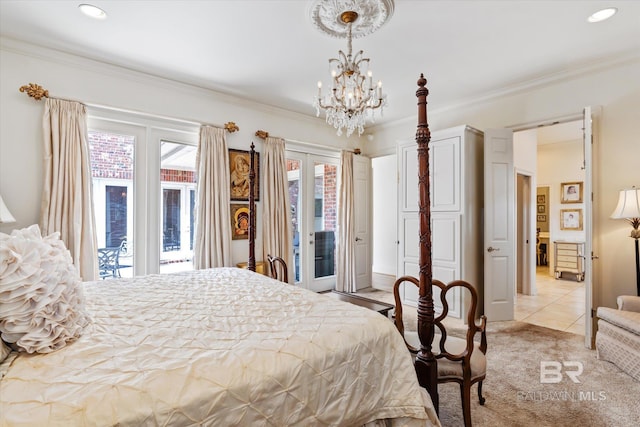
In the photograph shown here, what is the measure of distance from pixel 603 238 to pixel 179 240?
477 cm

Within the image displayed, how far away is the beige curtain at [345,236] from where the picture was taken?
17.5 feet

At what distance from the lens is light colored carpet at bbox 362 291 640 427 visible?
2035 mm

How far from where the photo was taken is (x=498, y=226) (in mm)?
3943

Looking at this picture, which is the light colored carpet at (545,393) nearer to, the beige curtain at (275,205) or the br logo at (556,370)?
the br logo at (556,370)

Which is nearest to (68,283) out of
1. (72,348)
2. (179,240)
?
(72,348)

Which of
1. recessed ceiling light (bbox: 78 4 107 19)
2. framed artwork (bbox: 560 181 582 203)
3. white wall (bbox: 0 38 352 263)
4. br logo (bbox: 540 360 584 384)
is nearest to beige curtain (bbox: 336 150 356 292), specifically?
white wall (bbox: 0 38 352 263)

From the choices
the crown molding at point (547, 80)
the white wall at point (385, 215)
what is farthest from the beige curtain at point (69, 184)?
the white wall at point (385, 215)

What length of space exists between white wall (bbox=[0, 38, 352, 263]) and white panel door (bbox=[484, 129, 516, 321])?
350 centimetres

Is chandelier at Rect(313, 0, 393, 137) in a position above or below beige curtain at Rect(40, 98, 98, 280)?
above

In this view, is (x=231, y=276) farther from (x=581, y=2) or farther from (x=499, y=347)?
(x=581, y=2)

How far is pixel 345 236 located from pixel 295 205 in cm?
103

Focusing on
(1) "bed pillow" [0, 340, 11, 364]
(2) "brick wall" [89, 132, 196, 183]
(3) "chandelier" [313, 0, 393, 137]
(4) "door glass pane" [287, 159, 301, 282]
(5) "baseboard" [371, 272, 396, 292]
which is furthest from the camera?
(5) "baseboard" [371, 272, 396, 292]

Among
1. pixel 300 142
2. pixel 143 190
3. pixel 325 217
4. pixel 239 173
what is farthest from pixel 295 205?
pixel 143 190

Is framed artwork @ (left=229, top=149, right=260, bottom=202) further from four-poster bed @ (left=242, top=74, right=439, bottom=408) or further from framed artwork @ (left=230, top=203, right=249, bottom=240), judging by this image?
four-poster bed @ (left=242, top=74, right=439, bottom=408)
